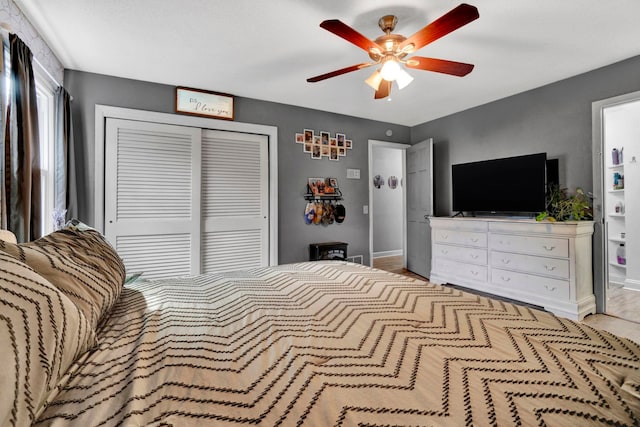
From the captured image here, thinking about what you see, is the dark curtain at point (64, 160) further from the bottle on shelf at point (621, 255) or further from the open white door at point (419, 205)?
the bottle on shelf at point (621, 255)

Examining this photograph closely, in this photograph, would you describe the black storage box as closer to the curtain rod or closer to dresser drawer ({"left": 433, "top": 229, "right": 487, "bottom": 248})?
dresser drawer ({"left": 433, "top": 229, "right": 487, "bottom": 248})

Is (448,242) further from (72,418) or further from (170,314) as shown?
(72,418)

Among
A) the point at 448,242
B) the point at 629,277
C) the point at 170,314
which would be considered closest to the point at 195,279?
the point at 170,314

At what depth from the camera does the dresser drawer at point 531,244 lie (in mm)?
2957

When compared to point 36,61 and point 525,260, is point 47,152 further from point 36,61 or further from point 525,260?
point 525,260

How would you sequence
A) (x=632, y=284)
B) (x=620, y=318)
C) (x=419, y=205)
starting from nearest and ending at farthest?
(x=620, y=318) → (x=632, y=284) → (x=419, y=205)

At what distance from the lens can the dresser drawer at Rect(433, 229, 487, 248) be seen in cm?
363

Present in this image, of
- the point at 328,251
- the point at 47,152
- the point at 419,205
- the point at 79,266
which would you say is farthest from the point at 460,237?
the point at 47,152

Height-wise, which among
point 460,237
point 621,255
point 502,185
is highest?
point 502,185

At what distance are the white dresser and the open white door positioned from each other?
1.78ft

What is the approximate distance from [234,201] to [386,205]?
3.87 metres

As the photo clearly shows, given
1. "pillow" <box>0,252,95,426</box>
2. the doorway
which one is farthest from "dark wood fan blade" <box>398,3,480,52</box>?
the doorway

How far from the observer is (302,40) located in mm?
2438

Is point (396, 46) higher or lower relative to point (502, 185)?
higher
